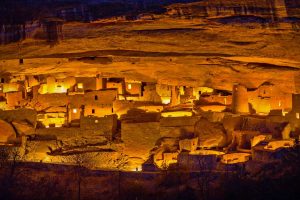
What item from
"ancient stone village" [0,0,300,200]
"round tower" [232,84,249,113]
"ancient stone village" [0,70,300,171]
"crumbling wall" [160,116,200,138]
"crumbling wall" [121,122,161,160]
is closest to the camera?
"ancient stone village" [0,0,300,200]

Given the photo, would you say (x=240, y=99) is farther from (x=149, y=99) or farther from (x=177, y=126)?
(x=149, y=99)

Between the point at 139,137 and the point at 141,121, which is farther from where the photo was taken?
the point at 141,121

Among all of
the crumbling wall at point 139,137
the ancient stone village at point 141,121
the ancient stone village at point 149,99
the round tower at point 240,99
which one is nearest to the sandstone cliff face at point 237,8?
the ancient stone village at point 149,99

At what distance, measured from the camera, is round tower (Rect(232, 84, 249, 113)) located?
77.1ft

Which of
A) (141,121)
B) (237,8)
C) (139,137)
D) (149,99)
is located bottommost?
(139,137)

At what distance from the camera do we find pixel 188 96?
25.1 m

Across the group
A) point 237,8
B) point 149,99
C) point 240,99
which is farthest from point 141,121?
point 237,8

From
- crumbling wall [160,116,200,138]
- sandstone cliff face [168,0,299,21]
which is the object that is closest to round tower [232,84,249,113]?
crumbling wall [160,116,200,138]

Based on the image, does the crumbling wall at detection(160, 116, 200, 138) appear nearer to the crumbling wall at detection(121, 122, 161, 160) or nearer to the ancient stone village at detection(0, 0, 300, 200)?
the ancient stone village at detection(0, 0, 300, 200)

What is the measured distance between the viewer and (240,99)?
23500mm

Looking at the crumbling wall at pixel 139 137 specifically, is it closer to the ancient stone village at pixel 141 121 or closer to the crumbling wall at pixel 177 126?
the ancient stone village at pixel 141 121

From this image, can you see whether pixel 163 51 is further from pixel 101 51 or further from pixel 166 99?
pixel 166 99

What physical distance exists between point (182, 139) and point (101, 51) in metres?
4.70

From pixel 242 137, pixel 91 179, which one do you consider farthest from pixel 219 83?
pixel 91 179
